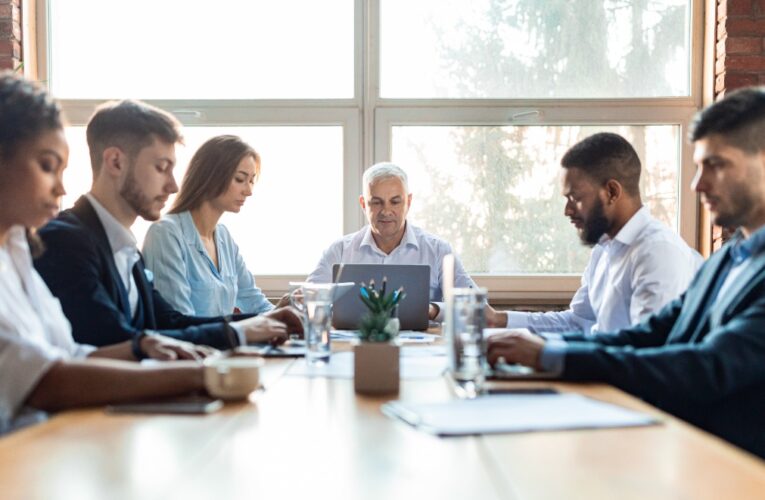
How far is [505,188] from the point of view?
380 cm

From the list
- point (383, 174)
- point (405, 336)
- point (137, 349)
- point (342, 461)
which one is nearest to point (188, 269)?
point (383, 174)

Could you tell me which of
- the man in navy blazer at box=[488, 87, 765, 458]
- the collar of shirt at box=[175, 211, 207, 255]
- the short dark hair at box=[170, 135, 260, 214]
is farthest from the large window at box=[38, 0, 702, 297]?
the man in navy blazer at box=[488, 87, 765, 458]

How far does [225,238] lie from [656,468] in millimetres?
2611

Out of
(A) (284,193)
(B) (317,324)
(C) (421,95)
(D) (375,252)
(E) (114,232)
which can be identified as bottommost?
(B) (317,324)

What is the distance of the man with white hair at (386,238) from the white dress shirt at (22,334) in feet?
6.06

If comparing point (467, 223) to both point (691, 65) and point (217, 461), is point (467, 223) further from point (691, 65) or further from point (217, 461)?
point (217, 461)

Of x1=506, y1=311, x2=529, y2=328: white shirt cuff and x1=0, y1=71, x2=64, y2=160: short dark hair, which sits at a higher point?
x1=0, y1=71, x2=64, y2=160: short dark hair

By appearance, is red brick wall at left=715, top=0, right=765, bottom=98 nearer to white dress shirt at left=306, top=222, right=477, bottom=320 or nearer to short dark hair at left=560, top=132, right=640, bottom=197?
short dark hair at left=560, top=132, right=640, bottom=197

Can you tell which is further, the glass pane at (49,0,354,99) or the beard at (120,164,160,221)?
the glass pane at (49,0,354,99)

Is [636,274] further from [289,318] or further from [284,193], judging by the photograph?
[284,193]

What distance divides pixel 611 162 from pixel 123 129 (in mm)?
1544

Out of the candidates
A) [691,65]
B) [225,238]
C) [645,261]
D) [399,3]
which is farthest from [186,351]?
[691,65]

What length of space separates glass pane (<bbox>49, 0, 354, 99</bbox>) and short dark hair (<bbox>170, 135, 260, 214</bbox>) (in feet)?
2.17

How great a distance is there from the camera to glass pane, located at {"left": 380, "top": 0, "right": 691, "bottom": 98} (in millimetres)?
3814
